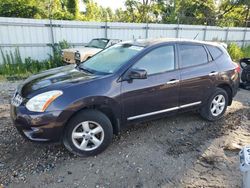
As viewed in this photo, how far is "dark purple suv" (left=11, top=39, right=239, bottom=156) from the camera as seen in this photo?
3.23 m

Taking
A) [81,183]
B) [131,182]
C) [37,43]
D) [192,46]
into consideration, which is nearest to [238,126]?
[192,46]

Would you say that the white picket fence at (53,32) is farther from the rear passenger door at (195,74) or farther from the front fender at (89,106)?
the front fender at (89,106)

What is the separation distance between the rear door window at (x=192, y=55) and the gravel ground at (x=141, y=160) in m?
1.22

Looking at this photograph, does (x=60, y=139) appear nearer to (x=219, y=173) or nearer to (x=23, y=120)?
(x=23, y=120)

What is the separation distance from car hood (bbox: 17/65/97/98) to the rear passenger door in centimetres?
163

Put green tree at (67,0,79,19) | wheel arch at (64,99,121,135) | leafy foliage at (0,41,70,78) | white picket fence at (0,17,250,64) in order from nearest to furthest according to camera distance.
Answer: wheel arch at (64,99,121,135)
leafy foliage at (0,41,70,78)
white picket fence at (0,17,250,64)
green tree at (67,0,79,19)

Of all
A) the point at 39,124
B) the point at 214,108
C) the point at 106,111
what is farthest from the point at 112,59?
the point at 214,108

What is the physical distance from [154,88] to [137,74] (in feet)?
1.53

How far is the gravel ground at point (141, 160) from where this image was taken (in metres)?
3.06

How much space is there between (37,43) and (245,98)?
829 centimetres

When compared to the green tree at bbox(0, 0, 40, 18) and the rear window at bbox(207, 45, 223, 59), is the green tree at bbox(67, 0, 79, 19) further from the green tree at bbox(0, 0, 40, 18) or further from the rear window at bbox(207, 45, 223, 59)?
the rear window at bbox(207, 45, 223, 59)

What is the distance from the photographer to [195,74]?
4.37 meters

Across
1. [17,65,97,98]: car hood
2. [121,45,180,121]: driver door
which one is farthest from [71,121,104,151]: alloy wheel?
[17,65,97,98]: car hood

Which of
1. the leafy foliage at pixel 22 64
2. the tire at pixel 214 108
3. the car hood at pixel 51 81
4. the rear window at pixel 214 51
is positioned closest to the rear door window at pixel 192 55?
the rear window at pixel 214 51
